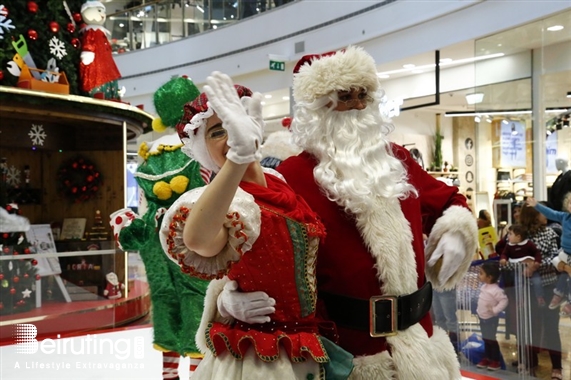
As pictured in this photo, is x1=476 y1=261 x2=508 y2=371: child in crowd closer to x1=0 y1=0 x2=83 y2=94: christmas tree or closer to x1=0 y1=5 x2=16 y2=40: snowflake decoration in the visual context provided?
x1=0 y1=0 x2=83 y2=94: christmas tree

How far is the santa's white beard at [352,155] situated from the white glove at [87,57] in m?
5.40

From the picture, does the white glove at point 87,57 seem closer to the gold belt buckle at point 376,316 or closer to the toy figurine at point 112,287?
the toy figurine at point 112,287

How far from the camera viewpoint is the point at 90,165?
768 centimetres

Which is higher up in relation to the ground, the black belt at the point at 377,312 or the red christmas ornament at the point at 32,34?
the red christmas ornament at the point at 32,34

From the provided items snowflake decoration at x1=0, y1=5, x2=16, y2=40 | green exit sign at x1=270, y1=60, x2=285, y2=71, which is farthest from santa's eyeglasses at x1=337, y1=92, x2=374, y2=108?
green exit sign at x1=270, y1=60, x2=285, y2=71

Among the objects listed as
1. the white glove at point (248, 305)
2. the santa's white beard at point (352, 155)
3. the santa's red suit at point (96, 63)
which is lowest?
the white glove at point (248, 305)

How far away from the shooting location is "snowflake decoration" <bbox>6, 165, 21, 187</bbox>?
7.54 m

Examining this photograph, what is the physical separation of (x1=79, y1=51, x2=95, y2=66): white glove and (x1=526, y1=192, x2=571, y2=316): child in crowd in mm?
4703

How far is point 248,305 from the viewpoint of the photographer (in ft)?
5.05

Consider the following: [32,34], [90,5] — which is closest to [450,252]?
[32,34]

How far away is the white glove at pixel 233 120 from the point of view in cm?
131

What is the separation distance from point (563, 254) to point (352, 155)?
2.84 metres

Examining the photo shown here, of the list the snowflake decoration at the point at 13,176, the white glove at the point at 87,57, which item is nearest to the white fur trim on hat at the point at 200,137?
the white glove at the point at 87,57

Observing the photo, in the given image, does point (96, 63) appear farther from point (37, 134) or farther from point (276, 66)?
point (276, 66)
